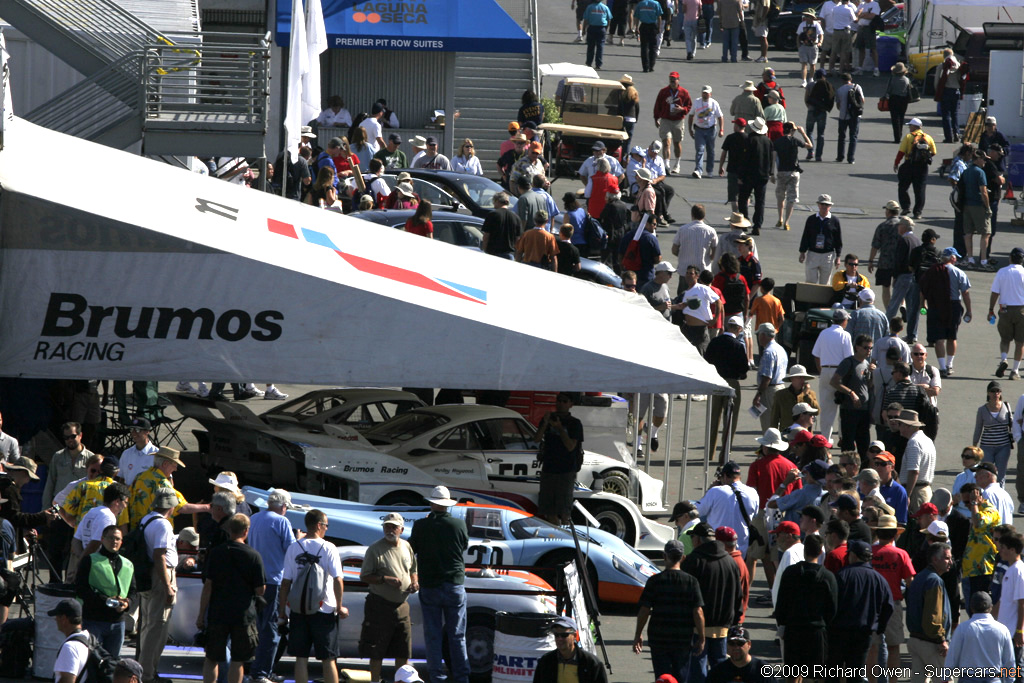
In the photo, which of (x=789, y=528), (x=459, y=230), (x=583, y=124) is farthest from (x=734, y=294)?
(x=583, y=124)

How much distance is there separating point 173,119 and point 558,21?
3298 cm

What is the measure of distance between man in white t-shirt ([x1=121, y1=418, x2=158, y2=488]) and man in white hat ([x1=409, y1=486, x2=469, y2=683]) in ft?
9.76

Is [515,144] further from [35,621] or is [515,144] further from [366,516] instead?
[35,621]

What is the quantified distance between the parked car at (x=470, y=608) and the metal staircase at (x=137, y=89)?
8.64 metres

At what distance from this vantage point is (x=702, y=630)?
1113cm

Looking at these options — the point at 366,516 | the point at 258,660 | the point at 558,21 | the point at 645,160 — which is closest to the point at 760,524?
the point at 366,516

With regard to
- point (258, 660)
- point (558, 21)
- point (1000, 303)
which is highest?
point (558, 21)

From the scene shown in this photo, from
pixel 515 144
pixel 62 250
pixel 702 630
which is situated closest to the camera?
pixel 702 630

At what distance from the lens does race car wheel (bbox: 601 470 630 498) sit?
16.0 metres

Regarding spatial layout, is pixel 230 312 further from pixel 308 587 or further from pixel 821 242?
pixel 821 242

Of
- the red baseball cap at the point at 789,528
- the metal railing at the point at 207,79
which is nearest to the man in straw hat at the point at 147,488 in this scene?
the red baseball cap at the point at 789,528

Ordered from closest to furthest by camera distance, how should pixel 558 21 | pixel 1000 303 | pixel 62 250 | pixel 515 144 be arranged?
pixel 62 250, pixel 1000 303, pixel 515 144, pixel 558 21

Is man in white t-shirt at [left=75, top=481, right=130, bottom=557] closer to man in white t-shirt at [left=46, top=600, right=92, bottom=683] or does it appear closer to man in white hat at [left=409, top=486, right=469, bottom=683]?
man in white t-shirt at [left=46, top=600, right=92, bottom=683]

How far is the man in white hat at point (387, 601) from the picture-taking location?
11.3 m
